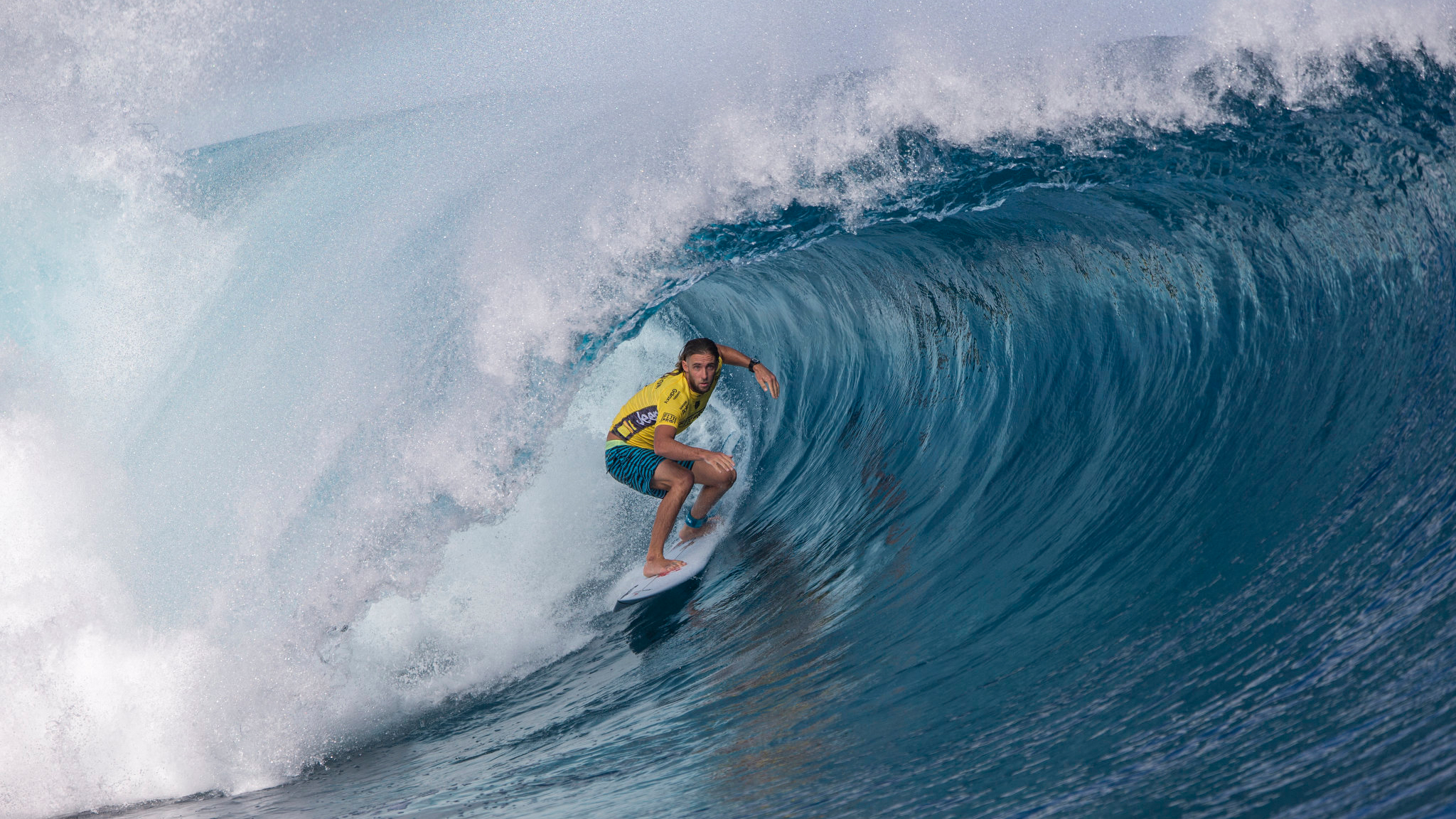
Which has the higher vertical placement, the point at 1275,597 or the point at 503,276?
the point at 503,276

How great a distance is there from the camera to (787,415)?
744 cm

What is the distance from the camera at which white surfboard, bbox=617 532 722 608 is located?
17.2ft

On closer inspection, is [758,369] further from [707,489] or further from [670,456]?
[707,489]

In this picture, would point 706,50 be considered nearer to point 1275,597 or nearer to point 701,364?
point 701,364

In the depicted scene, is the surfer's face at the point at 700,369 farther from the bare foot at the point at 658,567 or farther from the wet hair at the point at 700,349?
the bare foot at the point at 658,567

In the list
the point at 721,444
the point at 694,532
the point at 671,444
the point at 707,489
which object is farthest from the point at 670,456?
the point at 721,444

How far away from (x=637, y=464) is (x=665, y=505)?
0.31 meters

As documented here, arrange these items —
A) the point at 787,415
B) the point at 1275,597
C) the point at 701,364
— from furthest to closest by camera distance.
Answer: the point at 787,415 → the point at 701,364 → the point at 1275,597

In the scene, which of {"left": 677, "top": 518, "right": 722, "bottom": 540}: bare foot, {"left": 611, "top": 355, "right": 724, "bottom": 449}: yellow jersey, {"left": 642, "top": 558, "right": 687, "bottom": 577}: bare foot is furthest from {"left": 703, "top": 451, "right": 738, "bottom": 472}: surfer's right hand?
{"left": 677, "top": 518, "right": 722, "bottom": 540}: bare foot

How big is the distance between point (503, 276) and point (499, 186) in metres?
0.68

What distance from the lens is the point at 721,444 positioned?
24.4ft

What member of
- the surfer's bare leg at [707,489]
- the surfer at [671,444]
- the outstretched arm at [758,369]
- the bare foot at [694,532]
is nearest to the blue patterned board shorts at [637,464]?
the surfer at [671,444]

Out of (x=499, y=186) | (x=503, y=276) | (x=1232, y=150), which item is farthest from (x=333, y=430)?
(x=1232, y=150)

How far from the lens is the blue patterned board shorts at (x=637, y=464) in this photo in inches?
207
